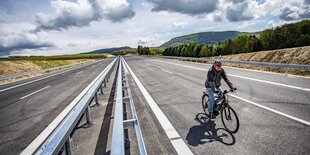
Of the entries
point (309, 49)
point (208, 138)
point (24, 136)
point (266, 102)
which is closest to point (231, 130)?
point (208, 138)

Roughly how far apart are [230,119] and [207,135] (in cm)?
86

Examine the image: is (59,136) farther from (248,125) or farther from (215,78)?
(248,125)

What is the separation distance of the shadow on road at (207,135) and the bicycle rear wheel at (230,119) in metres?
0.15

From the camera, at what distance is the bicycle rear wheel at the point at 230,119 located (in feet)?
15.8

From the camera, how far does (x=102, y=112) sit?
6828 mm

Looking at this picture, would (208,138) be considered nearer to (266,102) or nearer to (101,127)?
(101,127)

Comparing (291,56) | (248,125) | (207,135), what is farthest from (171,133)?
(291,56)

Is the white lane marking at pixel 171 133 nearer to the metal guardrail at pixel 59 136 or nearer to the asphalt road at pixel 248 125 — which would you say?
the asphalt road at pixel 248 125

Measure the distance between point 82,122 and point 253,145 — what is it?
15.2 feet

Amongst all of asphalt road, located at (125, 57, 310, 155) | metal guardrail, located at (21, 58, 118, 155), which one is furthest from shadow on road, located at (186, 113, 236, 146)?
metal guardrail, located at (21, 58, 118, 155)

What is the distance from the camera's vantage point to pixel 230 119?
16.7 feet

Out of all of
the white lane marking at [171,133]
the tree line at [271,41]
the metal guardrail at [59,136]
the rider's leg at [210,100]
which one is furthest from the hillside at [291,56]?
the tree line at [271,41]

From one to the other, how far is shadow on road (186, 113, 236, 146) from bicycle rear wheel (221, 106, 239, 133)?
0.15 metres

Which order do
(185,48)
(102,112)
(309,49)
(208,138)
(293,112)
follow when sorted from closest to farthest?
(208,138) → (293,112) → (102,112) → (309,49) → (185,48)
